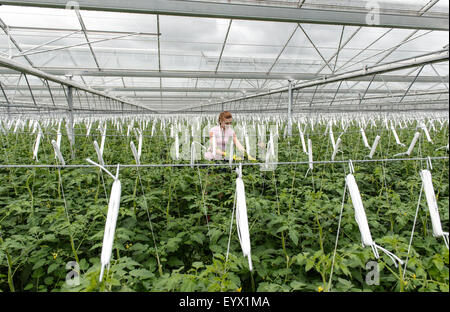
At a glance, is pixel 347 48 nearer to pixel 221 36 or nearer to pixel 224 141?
pixel 221 36

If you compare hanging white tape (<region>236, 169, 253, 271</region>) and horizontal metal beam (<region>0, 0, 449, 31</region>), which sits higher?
horizontal metal beam (<region>0, 0, 449, 31</region>)

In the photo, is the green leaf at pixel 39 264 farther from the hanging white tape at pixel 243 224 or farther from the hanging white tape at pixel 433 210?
the hanging white tape at pixel 433 210

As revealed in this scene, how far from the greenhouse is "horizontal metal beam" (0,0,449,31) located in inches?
1.0

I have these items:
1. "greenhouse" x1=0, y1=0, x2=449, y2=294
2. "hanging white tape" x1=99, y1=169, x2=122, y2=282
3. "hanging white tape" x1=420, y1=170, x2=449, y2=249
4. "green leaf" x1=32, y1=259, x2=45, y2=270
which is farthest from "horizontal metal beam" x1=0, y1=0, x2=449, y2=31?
"hanging white tape" x1=420, y1=170, x2=449, y2=249

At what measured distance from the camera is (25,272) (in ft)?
5.71

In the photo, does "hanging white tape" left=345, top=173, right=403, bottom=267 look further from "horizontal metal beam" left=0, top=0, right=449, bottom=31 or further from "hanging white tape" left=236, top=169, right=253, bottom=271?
"horizontal metal beam" left=0, top=0, right=449, bottom=31

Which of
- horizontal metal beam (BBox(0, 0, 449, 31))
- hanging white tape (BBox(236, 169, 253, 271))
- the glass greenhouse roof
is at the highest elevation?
the glass greenhouse roof

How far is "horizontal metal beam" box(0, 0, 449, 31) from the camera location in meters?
4.18

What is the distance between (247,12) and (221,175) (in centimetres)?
336

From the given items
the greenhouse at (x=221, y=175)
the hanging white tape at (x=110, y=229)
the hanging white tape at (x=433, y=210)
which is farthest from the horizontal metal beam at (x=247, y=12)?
the hanging white tape at (x=433, y=210)

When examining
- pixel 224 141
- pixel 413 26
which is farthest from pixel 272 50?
pixel 224 141

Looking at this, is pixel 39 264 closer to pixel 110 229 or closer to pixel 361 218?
pixel 110 229

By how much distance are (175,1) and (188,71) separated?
238 inches

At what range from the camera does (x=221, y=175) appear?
310 cm
